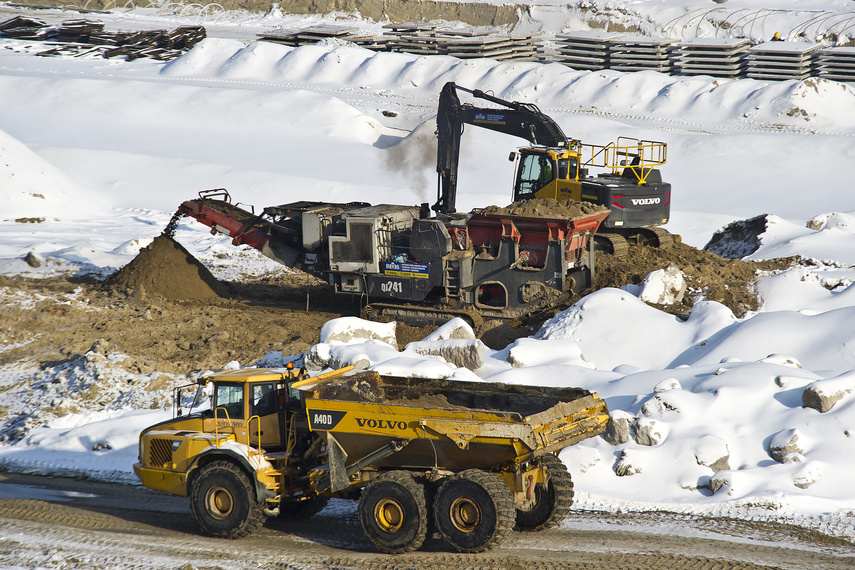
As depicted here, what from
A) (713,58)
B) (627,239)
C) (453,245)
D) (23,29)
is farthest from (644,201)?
(23,29)

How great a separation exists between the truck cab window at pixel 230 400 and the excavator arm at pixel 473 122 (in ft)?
30.7

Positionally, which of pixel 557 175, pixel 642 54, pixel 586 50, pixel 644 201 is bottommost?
pixel 644 201

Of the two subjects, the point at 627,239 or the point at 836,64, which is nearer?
the point at 627,239

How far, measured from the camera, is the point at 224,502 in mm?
7926

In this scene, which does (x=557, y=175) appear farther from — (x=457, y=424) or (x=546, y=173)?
(x=457, y=424)

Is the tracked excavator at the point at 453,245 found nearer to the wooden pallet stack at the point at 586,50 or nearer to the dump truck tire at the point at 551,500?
the dump truck tire at the point at 551,500

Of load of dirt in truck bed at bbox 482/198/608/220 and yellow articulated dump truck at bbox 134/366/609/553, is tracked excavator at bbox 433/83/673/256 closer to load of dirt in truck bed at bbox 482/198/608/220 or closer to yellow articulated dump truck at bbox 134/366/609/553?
load of dirt in truck bed at bbox 482/198/608/220

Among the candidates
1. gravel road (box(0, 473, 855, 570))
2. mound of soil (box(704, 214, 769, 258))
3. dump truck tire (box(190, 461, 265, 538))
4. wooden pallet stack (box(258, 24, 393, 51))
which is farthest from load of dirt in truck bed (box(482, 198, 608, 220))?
wooden pallet stack (box(258, 24, 393, 51))

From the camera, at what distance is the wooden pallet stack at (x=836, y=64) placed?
29.1m

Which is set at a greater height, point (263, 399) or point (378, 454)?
point (263, 399)

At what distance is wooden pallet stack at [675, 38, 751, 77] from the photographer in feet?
99.8

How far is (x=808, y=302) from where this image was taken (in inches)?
534

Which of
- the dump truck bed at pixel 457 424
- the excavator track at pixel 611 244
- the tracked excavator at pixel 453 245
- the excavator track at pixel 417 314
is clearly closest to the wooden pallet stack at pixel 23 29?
the tracked excavator at pixel 453 245

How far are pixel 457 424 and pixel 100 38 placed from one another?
36088 millimetres
